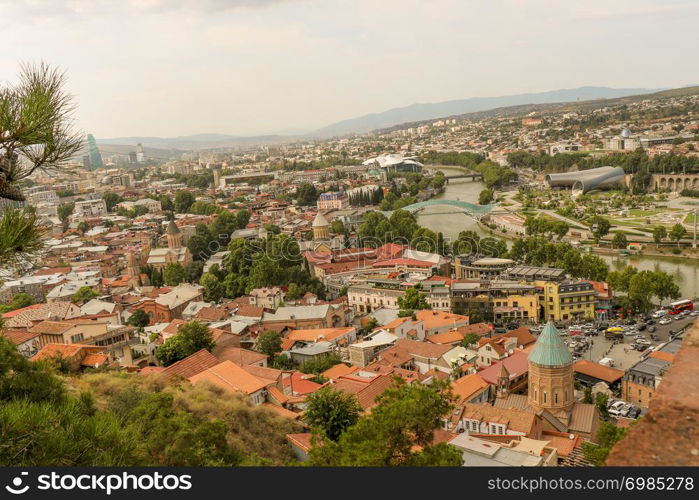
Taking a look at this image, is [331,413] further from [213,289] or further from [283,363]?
[213,289]

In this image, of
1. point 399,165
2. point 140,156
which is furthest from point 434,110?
point 399,165

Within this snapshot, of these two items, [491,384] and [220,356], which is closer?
[491,384]

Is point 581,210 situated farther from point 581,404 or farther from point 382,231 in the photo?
point 581,404

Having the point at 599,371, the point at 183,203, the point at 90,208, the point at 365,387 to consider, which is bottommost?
the point at 599,371

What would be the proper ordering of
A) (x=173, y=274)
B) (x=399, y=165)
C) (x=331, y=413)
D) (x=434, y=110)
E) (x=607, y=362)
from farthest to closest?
(x=434, y=110)
(x=399, y=165)
(x=173, y=274)
(x=607, y=362)
(x=331, y=413)

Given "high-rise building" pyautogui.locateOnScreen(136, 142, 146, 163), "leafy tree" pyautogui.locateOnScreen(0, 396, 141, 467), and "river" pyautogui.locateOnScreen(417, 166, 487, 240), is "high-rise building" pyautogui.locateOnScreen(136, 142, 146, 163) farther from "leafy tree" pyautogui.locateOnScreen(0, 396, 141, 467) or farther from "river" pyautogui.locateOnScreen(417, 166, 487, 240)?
"leafy tree" pyautogui.locateOnScreen(0, 396, 141, 467)

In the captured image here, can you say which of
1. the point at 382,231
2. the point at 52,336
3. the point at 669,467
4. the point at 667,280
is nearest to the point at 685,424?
the point at 669,467
